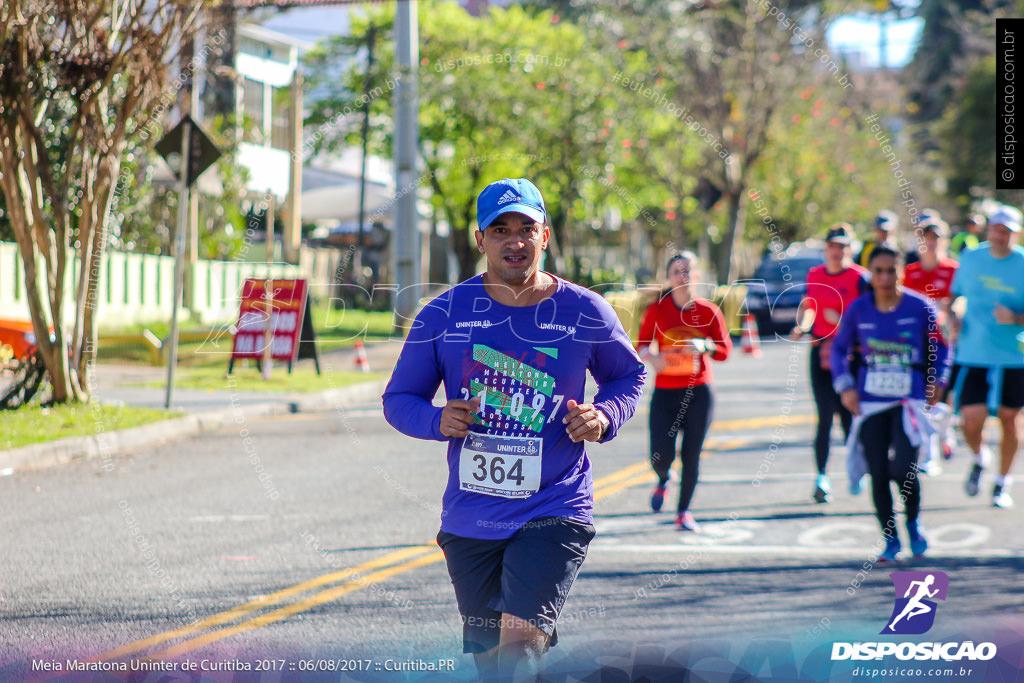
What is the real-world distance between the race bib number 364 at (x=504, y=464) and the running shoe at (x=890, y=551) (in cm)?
381

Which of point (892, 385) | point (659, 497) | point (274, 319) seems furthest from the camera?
point (274, 319)

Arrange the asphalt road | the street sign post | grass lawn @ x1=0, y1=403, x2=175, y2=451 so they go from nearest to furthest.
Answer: the asphalt road → grass lawn @ x1=0, y1=403, x2=175, y2=451 → the street sign post

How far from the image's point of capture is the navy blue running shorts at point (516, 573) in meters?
3.58

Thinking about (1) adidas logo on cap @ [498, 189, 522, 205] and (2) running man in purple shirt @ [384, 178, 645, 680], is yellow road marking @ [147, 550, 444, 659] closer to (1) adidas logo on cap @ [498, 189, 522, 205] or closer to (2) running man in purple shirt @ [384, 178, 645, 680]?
(2) running man in purple shirt @ [384, 178, 645, 680]

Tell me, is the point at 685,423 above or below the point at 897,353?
below

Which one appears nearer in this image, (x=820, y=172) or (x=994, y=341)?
(x=994, y=341)

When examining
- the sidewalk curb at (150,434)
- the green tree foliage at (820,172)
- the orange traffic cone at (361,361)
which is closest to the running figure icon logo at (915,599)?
the sidewalk curb at (150,434)

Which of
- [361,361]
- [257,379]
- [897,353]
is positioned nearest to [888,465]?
[897,353]

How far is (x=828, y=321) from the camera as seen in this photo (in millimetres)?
8977

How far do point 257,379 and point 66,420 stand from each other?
5512 millimetres

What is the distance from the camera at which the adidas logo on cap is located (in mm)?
3656

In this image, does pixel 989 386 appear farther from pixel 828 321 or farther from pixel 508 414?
pixel 508 414

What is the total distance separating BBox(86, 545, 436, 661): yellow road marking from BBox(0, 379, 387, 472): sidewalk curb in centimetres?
409

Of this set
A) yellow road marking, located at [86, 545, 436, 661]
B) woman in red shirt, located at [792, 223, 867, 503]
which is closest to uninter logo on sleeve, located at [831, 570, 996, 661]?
yellow road marking, located at [86, 545, 436, 661]
